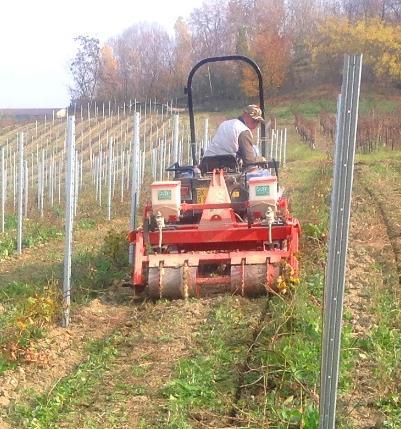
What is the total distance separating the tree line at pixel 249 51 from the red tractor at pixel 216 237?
30965 millimetres

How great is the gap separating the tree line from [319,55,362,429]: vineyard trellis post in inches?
1403

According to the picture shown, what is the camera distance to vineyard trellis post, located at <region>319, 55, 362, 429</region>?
280 centimetres

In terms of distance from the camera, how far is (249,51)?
151ft

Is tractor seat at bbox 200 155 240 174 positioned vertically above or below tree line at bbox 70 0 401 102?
below

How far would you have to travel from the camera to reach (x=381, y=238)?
9.07 metres

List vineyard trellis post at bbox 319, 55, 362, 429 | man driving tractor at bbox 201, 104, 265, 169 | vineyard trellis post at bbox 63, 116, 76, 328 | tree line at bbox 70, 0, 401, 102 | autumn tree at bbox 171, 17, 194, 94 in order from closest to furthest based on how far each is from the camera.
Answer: vineyard trellis post at bbox 319, 55, 362, 429, vineyard trellis post at bbox 63, 116, 76, 328, man driving tractor at bbox 201, 104, 265, 169, autumn tree at bbox 171, 17, 194, 94, tree line at bbox 70, 0, 401, 102

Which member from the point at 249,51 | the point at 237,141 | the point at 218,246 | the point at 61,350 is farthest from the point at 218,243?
the point at 249,51

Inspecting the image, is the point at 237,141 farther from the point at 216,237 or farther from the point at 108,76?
the point at 108,76

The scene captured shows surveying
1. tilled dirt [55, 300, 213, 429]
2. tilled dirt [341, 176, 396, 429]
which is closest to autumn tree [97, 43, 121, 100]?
tilled dirt [341, 176, 396, 429]

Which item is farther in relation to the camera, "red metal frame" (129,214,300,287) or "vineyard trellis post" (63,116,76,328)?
"red metal frame" (129,214,300,287)

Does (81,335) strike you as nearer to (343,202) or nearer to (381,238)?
(343,202)

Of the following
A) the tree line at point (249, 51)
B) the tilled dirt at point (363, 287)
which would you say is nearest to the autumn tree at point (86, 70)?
the tree line at point (249, 51)

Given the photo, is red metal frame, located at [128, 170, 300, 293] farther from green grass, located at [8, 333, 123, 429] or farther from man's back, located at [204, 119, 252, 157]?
green grass, located at [8, 333, 123, 429]

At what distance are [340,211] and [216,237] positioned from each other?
4.06 m
